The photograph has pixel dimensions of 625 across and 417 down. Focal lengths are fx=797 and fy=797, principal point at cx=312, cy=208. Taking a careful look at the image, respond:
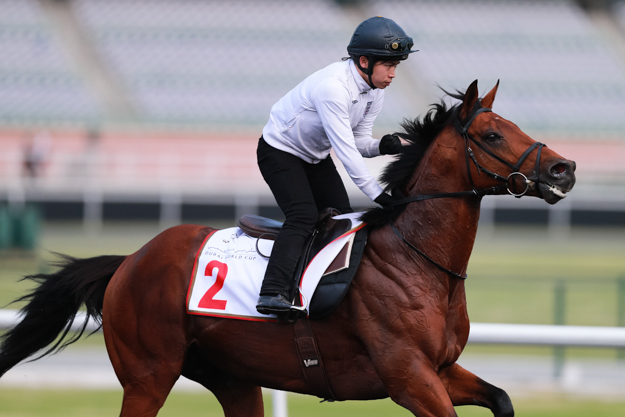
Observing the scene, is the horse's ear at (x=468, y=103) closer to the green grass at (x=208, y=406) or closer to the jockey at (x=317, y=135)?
the jockey at (x=317, y=135)

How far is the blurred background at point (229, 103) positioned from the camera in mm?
16672

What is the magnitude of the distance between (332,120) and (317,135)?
23cm

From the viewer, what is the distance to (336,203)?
3.84m

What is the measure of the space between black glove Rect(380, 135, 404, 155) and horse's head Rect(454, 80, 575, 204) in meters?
0.35

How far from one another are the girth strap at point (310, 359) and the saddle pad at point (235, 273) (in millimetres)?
138

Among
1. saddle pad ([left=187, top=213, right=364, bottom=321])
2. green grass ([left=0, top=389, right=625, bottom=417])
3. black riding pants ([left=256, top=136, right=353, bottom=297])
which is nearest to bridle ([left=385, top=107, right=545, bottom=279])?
saddle pad ([left=187, top=213, right=364, bottom=321])

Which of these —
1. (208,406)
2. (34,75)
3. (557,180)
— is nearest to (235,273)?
(557,180)

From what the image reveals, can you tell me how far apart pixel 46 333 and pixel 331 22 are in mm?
23161

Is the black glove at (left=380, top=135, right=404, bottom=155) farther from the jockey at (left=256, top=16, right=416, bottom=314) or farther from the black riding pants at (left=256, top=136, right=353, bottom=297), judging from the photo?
the black riding pants at (left=256, top=136, right=353, bottom=297)

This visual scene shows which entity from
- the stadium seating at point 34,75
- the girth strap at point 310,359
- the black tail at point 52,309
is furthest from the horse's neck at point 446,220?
the stadium seating at point 34,75

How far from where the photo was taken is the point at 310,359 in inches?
133

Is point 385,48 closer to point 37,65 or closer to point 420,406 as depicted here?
point 420,406

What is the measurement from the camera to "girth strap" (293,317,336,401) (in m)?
3.38

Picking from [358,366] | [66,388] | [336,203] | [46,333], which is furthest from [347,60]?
[66,388]
